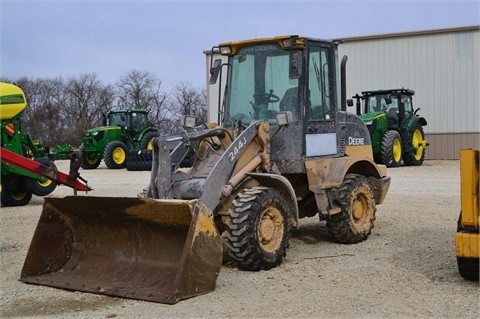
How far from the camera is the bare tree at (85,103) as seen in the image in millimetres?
55094

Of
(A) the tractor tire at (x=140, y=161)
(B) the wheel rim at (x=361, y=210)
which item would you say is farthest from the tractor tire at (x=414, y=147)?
(B) the wheel rim at (x=361, y=210)

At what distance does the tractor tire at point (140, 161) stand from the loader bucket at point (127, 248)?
16.6 m

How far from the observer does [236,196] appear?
6629 mm

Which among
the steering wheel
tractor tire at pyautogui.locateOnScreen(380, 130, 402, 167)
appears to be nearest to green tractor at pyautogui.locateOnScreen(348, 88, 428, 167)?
tractor tire at pyautogui.locateOnScreen(380, 130, 402, 167)

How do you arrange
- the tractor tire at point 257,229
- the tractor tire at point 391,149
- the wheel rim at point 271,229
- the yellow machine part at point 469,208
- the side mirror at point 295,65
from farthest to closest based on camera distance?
the tractor tire at point 391,149
the side mirror at point 295,65
the wheel rim at point 271,229
the tractor tire at point 257,229
the yellow machine part at point 469,208

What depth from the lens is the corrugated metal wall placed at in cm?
2606

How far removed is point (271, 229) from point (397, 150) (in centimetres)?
1547

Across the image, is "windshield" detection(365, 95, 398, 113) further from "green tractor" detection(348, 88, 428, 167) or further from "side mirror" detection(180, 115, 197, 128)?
"side mirror" detection(180, 115, 197, 128)

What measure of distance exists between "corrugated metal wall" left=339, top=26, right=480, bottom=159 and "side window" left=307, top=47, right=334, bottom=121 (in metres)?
19.0

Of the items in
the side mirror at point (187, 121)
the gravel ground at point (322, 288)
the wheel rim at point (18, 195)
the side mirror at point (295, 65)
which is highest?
the side mirror at point (295, 65)

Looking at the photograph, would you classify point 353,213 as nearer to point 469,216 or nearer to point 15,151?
point 469,216

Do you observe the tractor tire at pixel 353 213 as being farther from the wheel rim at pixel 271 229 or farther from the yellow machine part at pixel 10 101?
the yellow machine part at pixel 10 101

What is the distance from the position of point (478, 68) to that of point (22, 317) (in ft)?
78.7

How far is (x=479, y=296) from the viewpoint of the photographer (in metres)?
5.43
